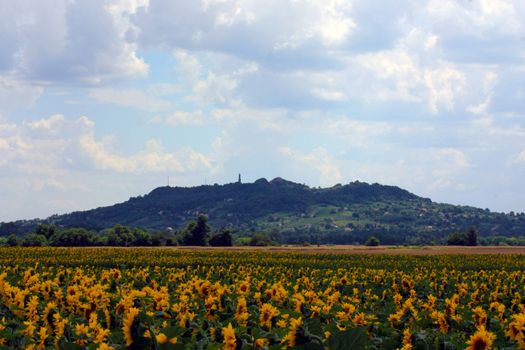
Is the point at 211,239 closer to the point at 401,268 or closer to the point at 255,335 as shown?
the point at 401,268

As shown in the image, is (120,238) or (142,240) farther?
(142,240)

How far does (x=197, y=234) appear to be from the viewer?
380 ft

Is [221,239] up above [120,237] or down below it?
below

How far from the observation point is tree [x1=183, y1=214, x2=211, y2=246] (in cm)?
11494

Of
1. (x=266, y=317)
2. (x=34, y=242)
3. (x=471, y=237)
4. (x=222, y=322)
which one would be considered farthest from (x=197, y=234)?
(x=266, y=317)

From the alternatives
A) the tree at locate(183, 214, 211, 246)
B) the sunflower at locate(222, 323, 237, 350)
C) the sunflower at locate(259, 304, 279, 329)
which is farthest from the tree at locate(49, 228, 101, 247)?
the sunflower at locate(222, 323, 237, 350)

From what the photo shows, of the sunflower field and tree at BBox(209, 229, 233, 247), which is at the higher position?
tree at BBox(209, 229, 233, 247)

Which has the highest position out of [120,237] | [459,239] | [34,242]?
[120,237]

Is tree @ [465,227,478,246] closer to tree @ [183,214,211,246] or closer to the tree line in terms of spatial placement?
the tree line

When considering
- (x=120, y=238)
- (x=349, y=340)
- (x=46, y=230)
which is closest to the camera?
(x=349, y=340)

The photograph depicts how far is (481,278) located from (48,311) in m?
29.9

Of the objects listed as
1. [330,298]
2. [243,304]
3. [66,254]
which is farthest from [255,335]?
[66,254]

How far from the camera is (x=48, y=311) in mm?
8445

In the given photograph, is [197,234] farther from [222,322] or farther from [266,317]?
[266,317]
